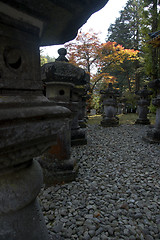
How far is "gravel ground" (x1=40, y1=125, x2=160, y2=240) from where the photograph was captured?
165 centimetres

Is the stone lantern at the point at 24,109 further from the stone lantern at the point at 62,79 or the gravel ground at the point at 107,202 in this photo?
the stone lantern at the point at 62,79

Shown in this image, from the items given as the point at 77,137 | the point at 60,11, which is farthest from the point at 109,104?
the point at 60,11

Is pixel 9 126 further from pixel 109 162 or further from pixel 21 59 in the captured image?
pixel 109 162

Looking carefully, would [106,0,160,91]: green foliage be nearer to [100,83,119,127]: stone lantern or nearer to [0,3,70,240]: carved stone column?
[100,83,119,127]: stone lantern

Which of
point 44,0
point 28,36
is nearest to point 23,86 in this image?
point 28,36

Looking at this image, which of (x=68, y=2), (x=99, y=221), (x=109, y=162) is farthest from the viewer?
(x=109, y=162)

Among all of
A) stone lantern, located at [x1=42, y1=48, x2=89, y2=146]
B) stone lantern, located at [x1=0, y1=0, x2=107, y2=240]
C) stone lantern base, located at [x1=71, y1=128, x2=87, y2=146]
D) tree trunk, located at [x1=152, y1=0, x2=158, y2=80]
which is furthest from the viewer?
tree trunk, located at [x1=152, y1=0, x2=158, y2=80]

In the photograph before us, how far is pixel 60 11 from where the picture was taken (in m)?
0.87

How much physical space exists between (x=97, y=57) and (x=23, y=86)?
1090cm

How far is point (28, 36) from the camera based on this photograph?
914 millimetres

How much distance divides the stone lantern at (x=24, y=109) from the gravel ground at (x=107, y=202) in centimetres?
70

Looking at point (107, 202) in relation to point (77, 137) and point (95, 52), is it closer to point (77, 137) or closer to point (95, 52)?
point (77, 137)

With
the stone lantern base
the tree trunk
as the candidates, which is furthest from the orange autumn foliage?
the stone lantern base

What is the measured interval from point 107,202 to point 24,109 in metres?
2.03
